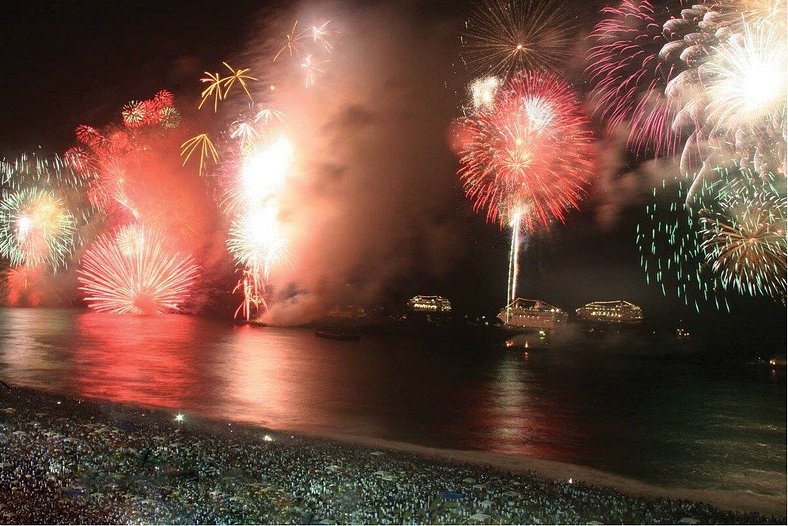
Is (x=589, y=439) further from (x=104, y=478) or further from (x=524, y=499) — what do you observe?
(x=104, y=478)

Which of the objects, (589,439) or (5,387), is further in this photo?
(5,387)

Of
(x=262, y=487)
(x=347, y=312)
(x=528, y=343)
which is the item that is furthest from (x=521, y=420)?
(x=347, y=312)

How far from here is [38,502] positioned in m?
5.21

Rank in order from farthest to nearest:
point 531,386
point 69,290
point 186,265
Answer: point 69,290 → point 186,265 → point 531,386

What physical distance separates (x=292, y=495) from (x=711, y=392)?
51.6 feet

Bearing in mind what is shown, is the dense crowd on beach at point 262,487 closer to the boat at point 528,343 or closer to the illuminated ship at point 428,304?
the boat at point 528,343

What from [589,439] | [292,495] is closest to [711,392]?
[589,439]

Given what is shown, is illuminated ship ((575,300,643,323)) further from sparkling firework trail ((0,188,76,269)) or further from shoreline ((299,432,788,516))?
shoreline ((299,432,788,516))

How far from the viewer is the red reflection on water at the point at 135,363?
1141cm

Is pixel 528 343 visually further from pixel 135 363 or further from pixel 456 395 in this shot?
pixel 135 363

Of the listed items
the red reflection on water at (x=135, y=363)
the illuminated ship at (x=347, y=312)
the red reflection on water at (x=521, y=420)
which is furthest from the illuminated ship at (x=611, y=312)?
the red reflection on water at (x=521, y=420)

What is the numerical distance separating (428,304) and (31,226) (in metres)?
40.7

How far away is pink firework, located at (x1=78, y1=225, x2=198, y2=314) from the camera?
115ft

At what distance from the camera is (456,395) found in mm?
14016
